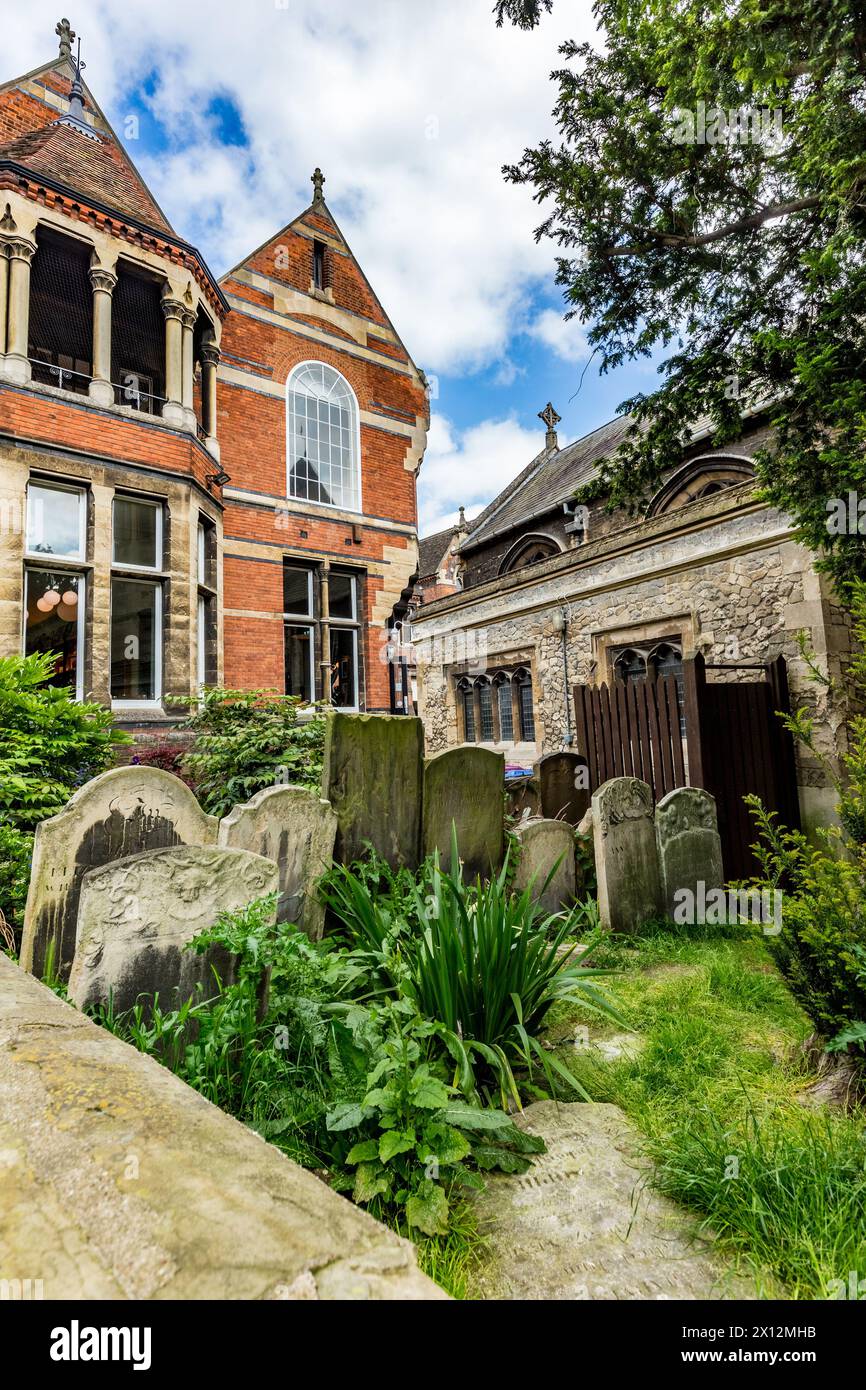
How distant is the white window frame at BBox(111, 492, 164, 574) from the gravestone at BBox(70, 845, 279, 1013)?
7.83 meters

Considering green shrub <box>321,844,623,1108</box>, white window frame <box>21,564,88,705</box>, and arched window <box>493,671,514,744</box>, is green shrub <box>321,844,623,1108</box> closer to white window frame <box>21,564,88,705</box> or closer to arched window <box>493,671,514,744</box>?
white window frame <box>21,564,88,705</box>

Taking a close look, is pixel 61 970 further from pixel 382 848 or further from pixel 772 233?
pixel 772 233

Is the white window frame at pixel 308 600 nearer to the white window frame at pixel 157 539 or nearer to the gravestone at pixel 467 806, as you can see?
the white window frame at pixel 157 539

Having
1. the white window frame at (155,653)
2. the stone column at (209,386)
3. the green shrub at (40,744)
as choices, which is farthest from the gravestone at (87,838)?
the stone column at (209,386)

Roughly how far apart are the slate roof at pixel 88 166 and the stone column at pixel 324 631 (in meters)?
6.19

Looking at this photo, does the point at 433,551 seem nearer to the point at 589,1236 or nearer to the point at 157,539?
the point at 157,539

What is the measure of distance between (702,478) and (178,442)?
10400 mm

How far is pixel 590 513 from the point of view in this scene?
54.9ft

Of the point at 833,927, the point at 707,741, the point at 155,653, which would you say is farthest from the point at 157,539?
the point at 833,927

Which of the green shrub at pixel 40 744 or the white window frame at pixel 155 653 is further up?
the white window frame at pixel 155 653

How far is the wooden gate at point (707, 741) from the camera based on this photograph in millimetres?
6105

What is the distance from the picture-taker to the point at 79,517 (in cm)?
931

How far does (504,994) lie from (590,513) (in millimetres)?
15582
